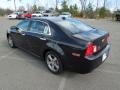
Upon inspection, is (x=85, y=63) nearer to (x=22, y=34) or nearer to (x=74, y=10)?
(x=22, y=34)

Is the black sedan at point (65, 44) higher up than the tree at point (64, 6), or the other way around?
the tree at point (64, 6)

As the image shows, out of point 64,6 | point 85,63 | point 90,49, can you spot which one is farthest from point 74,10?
point 85,63

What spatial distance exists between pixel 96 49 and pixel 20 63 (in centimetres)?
253

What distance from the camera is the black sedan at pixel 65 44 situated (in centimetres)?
381

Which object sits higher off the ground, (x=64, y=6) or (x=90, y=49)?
(x=64, y=6)

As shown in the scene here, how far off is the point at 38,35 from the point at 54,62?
955 millimetres

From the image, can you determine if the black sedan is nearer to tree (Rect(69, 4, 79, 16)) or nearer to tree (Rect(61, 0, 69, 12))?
tree (Rect(69, 4, 79, 16))

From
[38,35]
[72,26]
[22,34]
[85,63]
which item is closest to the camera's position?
[85,63]

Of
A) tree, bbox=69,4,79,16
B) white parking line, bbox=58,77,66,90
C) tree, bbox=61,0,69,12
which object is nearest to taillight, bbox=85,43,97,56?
white parking line, bbox=58,77,66,90

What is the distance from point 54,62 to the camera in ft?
14.8

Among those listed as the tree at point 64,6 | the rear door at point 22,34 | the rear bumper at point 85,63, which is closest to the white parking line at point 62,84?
the rear bumper at point 85,63

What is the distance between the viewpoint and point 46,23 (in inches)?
185

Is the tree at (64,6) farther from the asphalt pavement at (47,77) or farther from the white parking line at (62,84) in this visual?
the white parking line at (62,84)

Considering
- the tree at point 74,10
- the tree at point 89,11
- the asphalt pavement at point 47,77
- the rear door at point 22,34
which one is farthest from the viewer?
the tree at point 74,10
